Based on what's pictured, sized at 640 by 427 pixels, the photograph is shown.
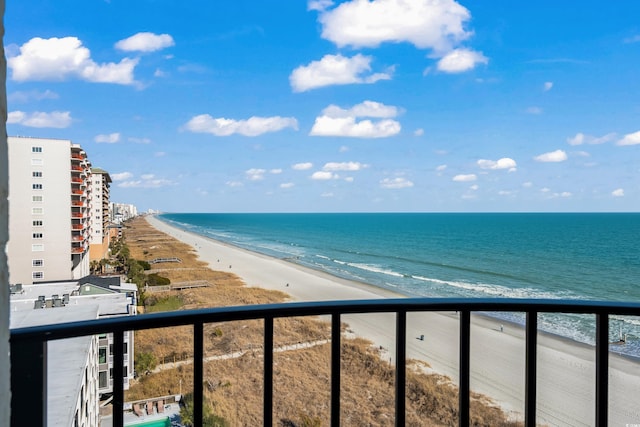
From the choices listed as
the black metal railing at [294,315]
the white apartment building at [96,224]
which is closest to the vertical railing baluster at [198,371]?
the black metal railing at [294,315]

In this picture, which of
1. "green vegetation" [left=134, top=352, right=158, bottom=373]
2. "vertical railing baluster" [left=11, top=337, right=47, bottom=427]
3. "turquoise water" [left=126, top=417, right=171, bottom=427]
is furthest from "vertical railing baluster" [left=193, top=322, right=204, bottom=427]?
"green vegetation" [left=134, top=352, right=158, bottom=373]

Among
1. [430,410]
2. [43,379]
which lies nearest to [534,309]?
[43,379]

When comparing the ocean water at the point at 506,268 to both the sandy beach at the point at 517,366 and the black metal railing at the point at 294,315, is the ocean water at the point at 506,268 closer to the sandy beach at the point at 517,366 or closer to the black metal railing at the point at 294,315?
the sandy beach at the point at 517,366

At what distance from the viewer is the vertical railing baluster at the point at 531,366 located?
4.53 feet

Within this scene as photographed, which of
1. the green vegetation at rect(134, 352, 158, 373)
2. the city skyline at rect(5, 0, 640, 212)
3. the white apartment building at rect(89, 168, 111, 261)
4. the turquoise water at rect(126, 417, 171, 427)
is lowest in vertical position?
the turquoise water at rect(126, 417, 171, 427)

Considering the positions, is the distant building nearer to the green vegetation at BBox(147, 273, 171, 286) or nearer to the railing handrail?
the green vegetation at BBox(147, 273, 171, 286)

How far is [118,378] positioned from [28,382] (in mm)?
200

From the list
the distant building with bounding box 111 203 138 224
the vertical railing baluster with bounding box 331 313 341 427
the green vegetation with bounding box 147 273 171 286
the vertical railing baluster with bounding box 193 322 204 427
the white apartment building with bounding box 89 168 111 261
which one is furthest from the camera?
the distant building with bounding box 111 203 138 224

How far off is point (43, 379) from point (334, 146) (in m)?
61.2

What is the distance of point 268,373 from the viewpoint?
4.36ft

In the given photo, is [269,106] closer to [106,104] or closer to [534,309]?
[106,104]

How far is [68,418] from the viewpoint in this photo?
368cm

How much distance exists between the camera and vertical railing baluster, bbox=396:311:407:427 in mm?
1342

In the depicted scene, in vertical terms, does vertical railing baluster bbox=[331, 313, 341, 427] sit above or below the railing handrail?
below
